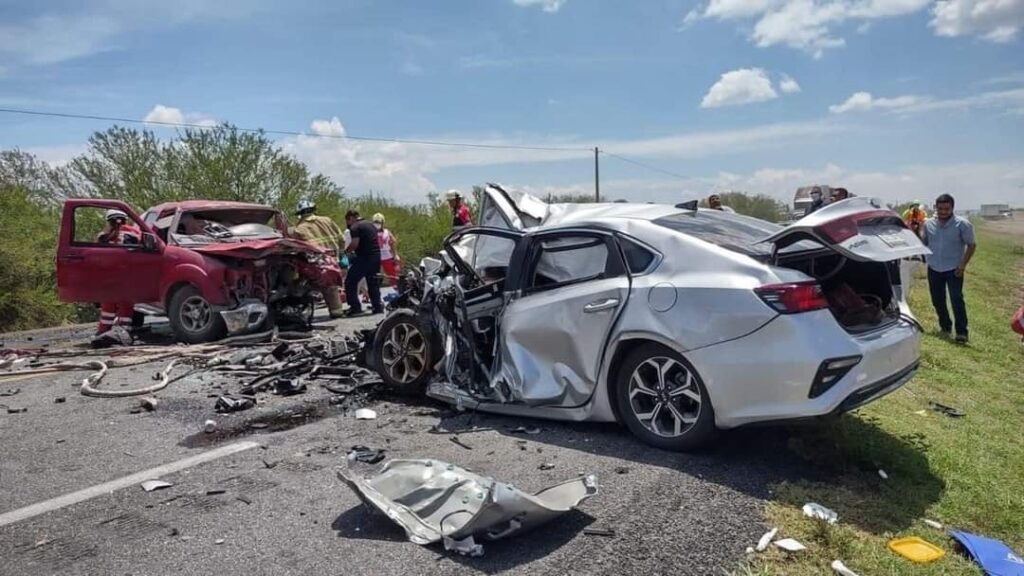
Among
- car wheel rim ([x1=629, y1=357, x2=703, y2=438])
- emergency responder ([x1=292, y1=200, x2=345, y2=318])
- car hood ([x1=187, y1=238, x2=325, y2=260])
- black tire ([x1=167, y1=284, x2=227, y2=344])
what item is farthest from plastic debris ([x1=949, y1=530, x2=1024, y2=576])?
emergency responder ([x1=292, y1=200, x2=345, y2=318])

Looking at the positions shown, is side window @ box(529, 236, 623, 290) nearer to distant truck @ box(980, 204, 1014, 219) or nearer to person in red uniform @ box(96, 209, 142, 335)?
person in red uniform @ box(96, 209, 142, 335)

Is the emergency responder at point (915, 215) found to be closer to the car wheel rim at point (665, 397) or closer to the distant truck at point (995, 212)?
the car wheel rim at point (665, 397)

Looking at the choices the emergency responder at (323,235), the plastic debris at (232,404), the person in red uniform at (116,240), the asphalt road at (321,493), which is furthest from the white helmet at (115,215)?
the plastic debris at (232,404)

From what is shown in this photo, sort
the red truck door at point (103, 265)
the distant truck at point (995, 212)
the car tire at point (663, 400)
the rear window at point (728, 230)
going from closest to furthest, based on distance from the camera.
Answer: the car tire at point (663, 400), the rear window at point (728, 230), the red truck door at point (103, 265), the distant truck at point (995, 212)

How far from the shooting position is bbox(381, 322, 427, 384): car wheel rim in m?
5.91

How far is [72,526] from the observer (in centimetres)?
362

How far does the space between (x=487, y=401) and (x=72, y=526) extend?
273cm

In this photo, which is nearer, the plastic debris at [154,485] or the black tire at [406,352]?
the plastic debris at [154,485]

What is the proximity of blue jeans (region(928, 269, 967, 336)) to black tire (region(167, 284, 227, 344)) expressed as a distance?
9571mm

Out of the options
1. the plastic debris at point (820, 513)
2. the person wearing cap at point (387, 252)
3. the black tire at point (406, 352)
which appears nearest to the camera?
the plastic debris at point (820, 513)

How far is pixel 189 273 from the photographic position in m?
8.77

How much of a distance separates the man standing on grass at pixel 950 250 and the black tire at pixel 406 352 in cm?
724

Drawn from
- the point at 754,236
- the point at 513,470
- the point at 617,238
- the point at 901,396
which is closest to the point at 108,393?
the point at 513,470

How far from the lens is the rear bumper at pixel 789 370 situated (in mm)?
3898
